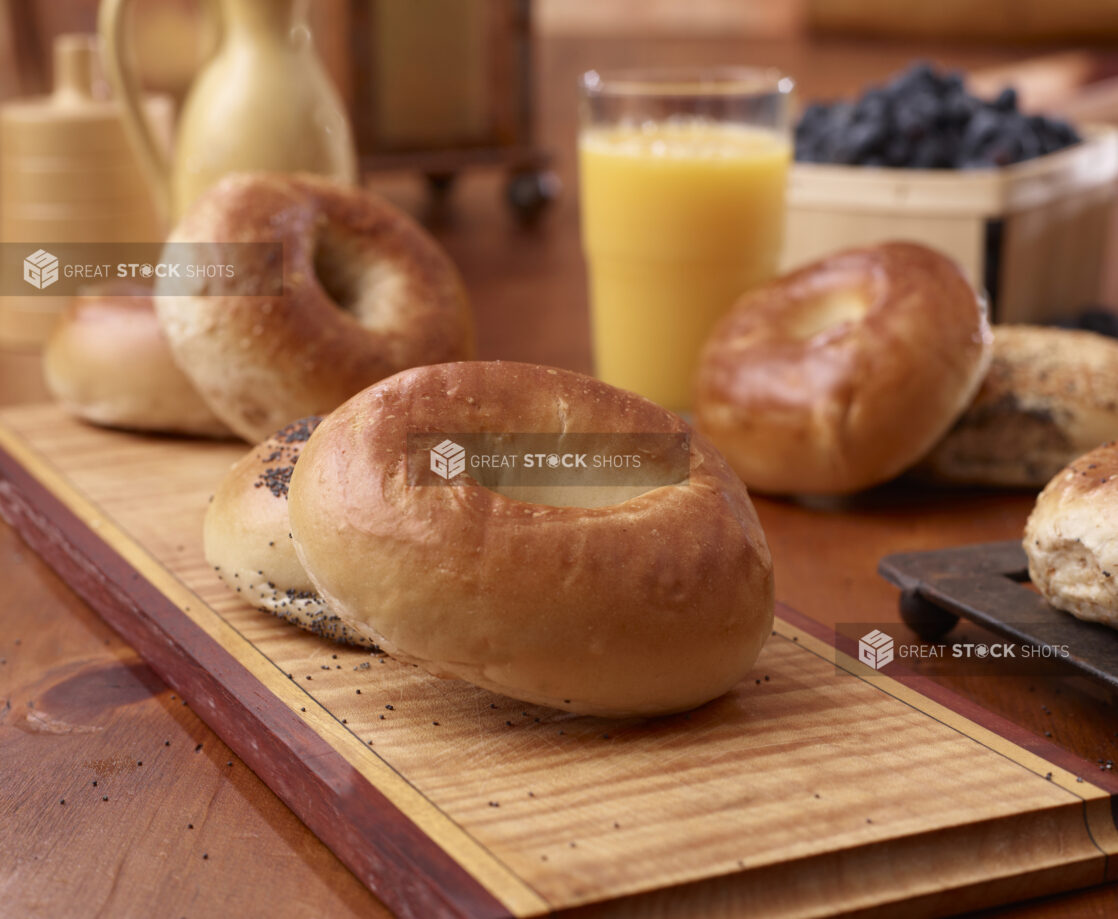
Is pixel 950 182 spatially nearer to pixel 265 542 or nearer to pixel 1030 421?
pixel 1030 421

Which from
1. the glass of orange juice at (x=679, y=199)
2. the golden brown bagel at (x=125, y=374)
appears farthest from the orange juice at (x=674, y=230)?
the golden brown bagel at (x=125, y=374)

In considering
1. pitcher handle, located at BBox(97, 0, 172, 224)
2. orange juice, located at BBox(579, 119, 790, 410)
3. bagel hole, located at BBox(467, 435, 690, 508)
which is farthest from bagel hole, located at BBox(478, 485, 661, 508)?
pitcher handle, located at BBox(97, 0, 172, 224)

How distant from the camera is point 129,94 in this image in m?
1.40

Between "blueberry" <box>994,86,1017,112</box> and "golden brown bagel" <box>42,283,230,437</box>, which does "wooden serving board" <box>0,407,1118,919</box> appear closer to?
"golden brown bagel" <box>42,283,230,437</box>

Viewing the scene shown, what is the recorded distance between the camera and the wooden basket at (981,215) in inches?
56.9

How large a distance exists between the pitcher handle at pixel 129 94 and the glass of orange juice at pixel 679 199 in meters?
0.48

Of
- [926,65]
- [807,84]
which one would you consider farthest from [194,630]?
[807,84]

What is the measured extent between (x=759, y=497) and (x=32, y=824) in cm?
72

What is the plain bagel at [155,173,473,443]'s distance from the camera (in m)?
1.06

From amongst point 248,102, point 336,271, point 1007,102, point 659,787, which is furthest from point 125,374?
point 1007,102

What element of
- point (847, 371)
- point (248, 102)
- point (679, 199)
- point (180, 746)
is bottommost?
point (180, 746)

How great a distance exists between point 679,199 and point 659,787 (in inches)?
33.7

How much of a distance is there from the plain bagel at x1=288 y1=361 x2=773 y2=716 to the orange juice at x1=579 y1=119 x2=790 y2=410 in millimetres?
706

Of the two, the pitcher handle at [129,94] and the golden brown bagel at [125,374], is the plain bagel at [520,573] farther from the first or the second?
the pitcher handle at [129,94]
